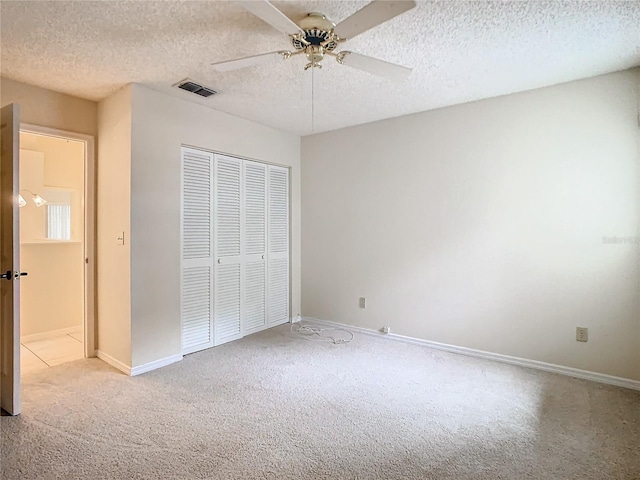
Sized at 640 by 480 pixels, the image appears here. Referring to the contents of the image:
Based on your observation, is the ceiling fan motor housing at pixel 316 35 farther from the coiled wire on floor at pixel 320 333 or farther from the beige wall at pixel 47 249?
the beige wall at pixel 47 249

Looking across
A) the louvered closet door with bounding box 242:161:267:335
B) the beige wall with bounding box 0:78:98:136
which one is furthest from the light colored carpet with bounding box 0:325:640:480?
the beige wall with bounding box 0:78:98:136

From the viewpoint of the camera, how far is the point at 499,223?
10.7ft

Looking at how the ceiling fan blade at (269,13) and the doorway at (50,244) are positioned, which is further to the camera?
the doorway at (50,244)

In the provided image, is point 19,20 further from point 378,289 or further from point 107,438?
point 378,289

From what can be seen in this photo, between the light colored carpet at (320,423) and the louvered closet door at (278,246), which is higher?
the louvered closet door at (278,246)

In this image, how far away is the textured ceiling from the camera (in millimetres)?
1967

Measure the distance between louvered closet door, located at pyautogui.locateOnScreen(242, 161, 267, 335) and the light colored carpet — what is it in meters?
0.90

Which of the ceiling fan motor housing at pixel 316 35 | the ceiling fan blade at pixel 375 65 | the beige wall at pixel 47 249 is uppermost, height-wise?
the ceiling fan motor housing at pixel 316 35

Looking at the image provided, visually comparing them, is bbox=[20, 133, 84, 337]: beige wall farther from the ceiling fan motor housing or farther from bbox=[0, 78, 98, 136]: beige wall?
the ceiling fan motor housing

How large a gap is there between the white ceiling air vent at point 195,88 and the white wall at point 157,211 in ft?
0.53

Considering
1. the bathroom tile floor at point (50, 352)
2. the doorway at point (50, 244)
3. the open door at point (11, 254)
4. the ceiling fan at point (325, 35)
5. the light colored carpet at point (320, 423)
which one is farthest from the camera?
the doorway at point (50, 244)

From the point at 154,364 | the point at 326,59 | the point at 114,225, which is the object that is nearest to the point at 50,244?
the point at 114,225

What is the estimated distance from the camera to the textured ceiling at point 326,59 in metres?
1.97

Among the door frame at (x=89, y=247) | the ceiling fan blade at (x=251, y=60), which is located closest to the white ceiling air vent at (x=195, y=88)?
the ceiling fan blade at (x=251, y=60)
